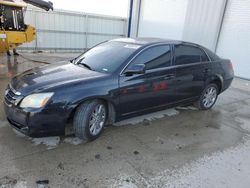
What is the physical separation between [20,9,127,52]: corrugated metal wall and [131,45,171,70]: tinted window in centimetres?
810

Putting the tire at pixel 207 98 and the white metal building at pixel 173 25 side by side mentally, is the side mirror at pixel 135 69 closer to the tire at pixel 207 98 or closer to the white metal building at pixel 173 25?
the tire at pixel 207 98

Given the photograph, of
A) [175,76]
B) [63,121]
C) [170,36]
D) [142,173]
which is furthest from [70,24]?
[142,173]

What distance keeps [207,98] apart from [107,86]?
2843mm

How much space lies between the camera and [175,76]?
4379 millimetres

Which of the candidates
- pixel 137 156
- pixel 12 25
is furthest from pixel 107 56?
pixel 12 25

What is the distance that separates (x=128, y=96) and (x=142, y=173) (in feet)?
4.17

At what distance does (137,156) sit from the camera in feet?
10.8

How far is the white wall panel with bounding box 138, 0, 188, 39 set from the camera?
32.6 feet

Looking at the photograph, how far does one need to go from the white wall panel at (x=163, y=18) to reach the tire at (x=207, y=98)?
16.7 feet

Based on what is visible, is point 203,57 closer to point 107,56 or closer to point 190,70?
point 190,70

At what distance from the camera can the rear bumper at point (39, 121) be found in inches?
119

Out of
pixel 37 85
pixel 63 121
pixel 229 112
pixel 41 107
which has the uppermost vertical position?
pixel 37 85

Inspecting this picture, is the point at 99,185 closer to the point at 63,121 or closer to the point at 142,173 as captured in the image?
the point at 142,173

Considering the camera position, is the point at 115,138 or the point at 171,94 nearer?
the point at 115,138
